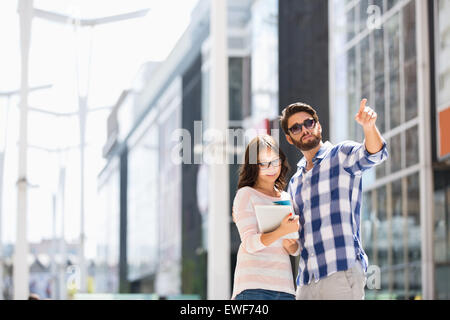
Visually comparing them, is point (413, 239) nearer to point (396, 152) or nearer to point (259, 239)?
point (396, 152)

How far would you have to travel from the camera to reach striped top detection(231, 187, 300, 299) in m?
2.88

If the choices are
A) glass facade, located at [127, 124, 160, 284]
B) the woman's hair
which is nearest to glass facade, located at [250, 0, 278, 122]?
glass facade, located at [127, 124, 160, 284]

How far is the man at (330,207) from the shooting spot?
278 centimetres

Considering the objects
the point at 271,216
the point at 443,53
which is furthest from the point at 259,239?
the point at 443,53

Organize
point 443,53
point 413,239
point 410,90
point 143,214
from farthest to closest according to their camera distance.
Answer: point 143,214 < point 410,90 < point 413,239 < point 443,53

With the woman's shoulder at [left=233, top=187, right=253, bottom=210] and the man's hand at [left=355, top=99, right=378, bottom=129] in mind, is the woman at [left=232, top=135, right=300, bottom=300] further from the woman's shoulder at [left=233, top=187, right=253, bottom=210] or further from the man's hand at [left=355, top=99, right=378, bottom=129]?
the man's hand at [left=355, top=99, right=378, bottom=129]

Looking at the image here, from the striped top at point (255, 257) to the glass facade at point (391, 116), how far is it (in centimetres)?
1023

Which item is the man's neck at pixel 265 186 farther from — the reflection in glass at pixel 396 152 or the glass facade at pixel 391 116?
the reflection in glass at pixel 396 152

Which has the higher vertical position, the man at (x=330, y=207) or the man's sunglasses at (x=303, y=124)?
the man's sunglasses at (x=303, y=124)

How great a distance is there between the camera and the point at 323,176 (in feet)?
9.37

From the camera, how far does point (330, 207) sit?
9.18ft

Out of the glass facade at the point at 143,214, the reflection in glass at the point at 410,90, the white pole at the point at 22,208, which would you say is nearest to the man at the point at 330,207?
the white pole at the point at 22,208

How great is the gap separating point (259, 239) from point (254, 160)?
11.4 inches

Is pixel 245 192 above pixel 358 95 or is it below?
below
